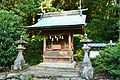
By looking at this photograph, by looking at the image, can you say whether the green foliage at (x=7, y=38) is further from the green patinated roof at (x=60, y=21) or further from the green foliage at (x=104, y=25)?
the green foliage at (x=104, y=25)

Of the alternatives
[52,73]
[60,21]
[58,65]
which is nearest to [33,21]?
[60,21]

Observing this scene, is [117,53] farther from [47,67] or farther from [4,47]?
[4,47]

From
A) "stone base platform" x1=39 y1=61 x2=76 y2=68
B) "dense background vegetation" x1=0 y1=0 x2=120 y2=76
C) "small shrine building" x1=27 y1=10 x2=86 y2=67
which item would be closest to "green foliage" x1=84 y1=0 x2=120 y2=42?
"dense background vegetation" x1=0 y1=0 x2=120 y2=76

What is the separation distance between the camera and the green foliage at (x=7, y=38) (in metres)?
9.84

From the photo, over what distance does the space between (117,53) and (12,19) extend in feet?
22.5

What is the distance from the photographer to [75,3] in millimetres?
18531

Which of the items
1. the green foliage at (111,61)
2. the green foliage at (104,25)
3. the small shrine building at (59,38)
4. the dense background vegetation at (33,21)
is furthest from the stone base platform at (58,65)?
the green foliage at (104,25)

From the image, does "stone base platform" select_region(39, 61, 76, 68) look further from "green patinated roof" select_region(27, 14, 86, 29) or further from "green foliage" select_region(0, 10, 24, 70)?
"green patinated roof" select_region(27, 14, 86, 29)

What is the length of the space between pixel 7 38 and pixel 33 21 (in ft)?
28.1

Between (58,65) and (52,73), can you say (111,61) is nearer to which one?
(52,73)

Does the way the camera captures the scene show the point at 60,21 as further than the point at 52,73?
Yes

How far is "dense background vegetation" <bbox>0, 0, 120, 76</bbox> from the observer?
9.89 m

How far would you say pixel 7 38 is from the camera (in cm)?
990

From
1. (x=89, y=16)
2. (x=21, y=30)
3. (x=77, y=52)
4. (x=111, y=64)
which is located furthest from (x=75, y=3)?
(x=111, y=64)
